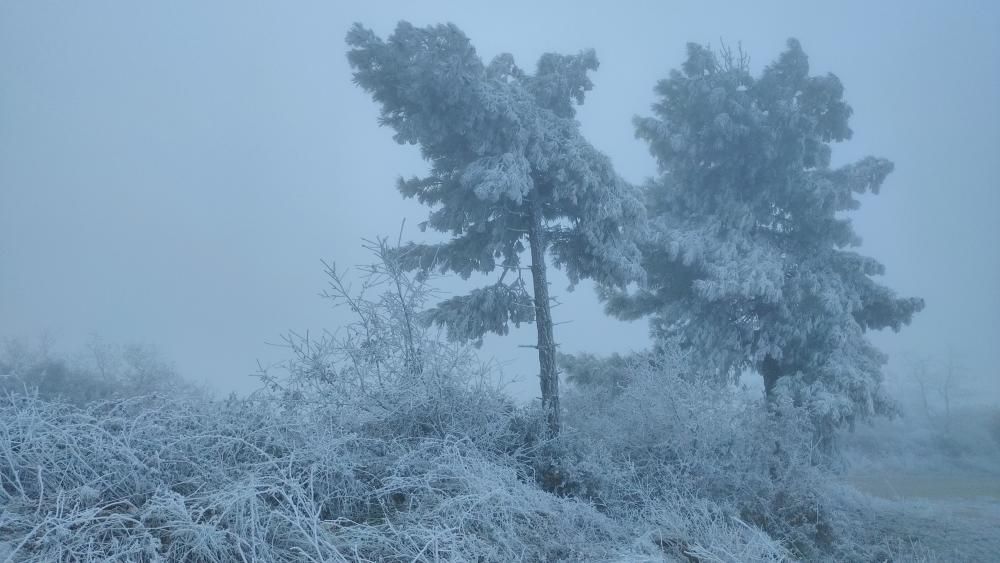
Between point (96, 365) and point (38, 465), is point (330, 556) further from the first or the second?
point (96, 365)

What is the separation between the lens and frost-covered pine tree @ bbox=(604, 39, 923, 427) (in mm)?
14219

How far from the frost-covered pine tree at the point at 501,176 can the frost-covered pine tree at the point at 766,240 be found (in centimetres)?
380

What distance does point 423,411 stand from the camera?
8.14 metres

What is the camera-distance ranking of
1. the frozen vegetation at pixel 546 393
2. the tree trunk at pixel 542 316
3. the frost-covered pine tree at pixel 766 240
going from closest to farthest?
the frozen vegetation at pixel 546 393, the tree trunk at pixel 542 316, the frost-covered pine tree at pixel 766 240

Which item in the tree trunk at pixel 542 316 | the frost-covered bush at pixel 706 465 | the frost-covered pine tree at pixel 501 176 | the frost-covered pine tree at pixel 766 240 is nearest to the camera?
the frost-covered bush at pixel 706 465

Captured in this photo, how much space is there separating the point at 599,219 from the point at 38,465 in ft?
27.7

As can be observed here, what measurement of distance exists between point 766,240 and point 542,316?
24.8 ft

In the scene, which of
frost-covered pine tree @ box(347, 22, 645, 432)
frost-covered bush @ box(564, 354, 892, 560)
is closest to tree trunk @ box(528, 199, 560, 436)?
frost-covered pine tree @ box(347, 22, 645, 432)

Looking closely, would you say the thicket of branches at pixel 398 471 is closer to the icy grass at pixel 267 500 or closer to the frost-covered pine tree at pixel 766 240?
the icy grass at pixel 267 500

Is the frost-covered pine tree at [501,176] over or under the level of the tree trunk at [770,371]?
over

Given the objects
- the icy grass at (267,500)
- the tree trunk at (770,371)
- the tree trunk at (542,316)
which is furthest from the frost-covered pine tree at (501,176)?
the tree trunk at (770,371)

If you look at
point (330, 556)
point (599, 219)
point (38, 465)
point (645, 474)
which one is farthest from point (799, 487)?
point (38, 465)

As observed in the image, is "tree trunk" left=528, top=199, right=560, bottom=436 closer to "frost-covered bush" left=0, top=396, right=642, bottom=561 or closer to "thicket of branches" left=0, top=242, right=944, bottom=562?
"thicket of branches" left=0, top=242, right=944, bottom=562

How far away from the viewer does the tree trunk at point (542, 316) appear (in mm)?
10842
